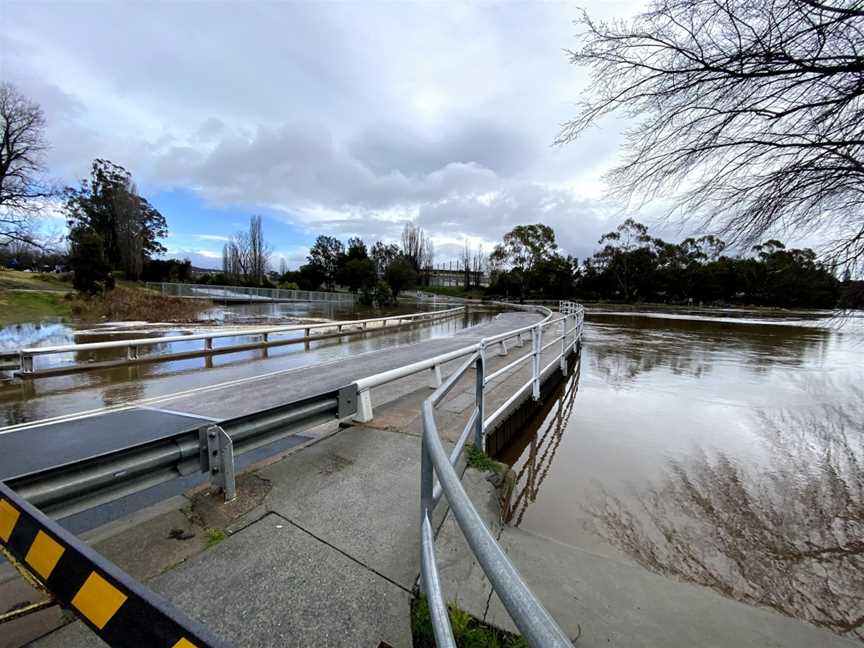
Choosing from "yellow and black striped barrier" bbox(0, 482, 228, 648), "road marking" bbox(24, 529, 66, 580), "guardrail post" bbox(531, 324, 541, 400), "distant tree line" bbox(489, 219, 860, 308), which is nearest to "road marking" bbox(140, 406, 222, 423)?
"yellow and black striped barrier" bbox(0, 482, 228, 648)

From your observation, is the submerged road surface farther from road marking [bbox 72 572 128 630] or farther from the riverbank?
the riverbank

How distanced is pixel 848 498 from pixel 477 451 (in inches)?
180

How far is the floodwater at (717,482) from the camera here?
3.40 meters

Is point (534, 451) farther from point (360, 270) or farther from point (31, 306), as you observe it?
point (360, 270)

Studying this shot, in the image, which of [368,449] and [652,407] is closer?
[368,449]

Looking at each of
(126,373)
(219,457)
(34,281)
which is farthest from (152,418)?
(34,281)

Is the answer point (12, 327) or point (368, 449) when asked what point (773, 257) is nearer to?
point (368, 449)

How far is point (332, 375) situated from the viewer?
8484 mm

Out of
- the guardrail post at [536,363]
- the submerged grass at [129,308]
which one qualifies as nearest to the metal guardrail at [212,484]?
the guardrail post at [536,363]

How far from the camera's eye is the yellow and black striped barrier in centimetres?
99

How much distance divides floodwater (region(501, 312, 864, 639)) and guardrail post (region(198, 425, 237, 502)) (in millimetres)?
2827

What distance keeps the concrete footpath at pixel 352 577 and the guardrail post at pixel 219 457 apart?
144 mm

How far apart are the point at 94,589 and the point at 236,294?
44.3 m

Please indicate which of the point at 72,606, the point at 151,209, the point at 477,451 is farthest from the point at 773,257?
the point at 151,209
